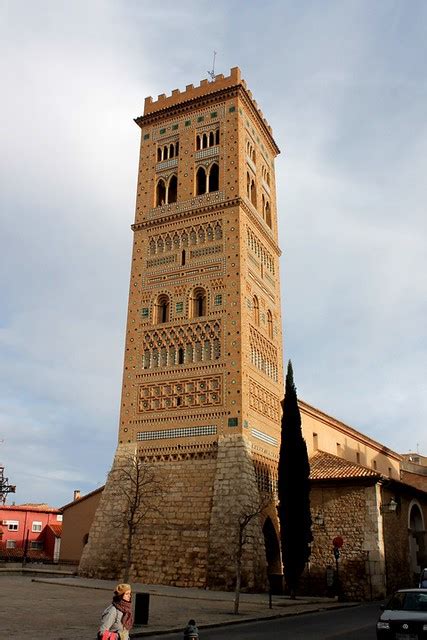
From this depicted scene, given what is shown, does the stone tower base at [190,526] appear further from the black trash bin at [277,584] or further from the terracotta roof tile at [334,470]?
the terracotta roof tile at [334,470]

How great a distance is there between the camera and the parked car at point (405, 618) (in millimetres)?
10320

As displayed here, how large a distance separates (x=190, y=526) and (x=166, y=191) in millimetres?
17701

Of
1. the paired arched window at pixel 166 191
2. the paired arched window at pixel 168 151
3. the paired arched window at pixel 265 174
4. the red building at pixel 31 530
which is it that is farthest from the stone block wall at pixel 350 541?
the red building at pixel 31 530

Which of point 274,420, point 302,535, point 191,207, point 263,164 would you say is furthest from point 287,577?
point 263,164

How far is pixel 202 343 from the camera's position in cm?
2905

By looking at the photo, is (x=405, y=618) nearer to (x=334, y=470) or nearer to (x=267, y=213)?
(x=334, y=470)

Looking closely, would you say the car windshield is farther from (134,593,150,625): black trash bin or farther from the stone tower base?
the stone tower base

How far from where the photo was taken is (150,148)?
35.3 metres

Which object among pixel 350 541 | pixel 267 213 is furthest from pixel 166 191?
pixel 350 541

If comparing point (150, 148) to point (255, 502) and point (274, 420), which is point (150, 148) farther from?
point (255, 502)

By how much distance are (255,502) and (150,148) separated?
20.7m

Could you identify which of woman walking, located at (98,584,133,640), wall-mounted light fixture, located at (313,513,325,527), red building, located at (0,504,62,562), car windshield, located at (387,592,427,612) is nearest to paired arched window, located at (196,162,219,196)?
wall-mounted light fixture, located at (313,513,325,527)

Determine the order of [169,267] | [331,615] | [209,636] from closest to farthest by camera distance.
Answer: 1. [209,636]
2. [331,615]
3. [169,267]

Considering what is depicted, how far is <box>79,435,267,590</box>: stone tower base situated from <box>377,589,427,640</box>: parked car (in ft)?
42.3
